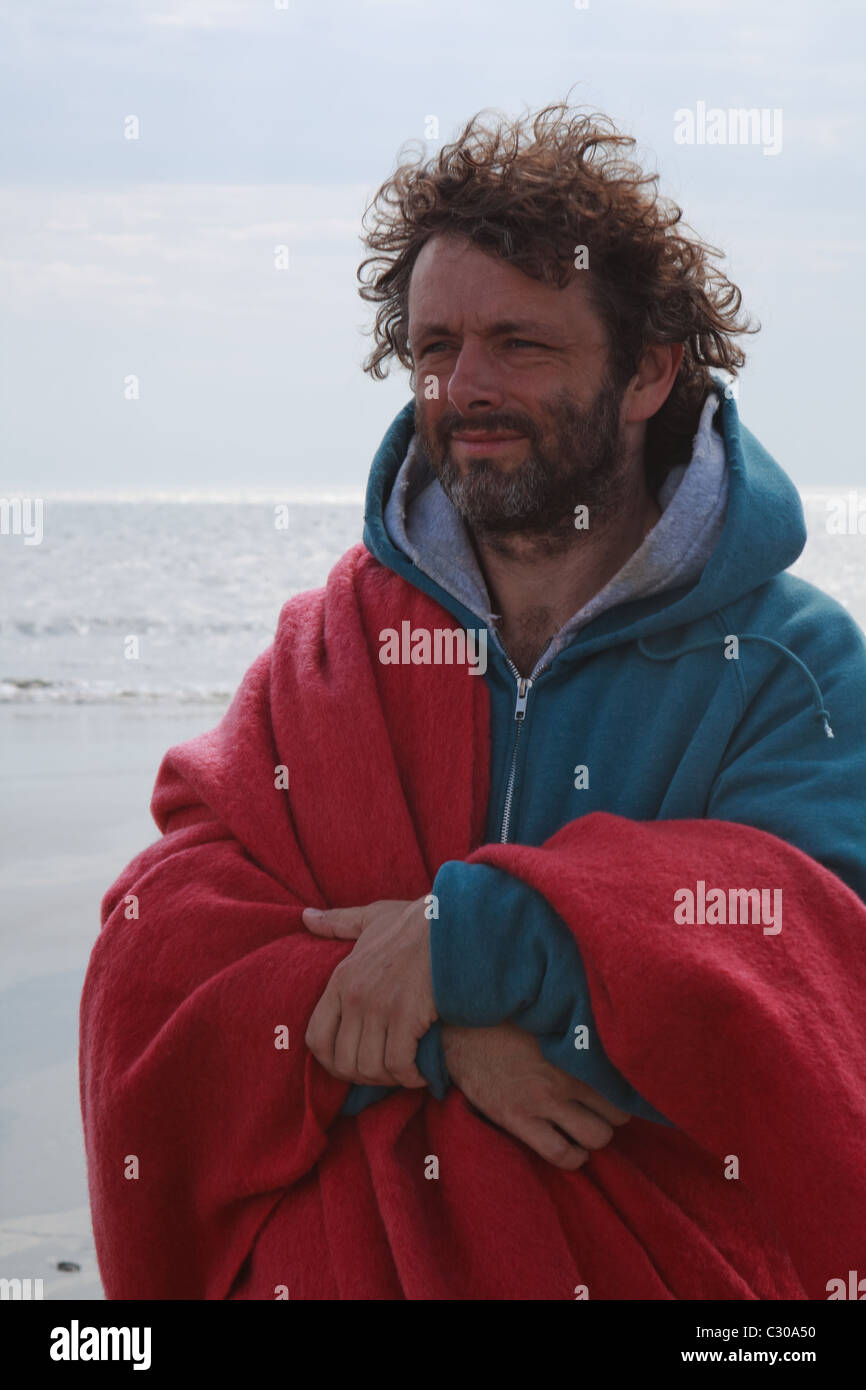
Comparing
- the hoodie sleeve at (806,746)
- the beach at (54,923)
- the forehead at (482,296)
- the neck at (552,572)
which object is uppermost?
the forehead at (482,296)

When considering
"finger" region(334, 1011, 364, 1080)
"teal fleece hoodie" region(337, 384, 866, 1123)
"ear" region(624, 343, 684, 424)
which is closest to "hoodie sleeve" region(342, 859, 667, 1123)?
"teal fleece hoodie" region(337, 384, 866, 1123)

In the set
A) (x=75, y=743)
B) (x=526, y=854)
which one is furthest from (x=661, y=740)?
(x=75, y=743)

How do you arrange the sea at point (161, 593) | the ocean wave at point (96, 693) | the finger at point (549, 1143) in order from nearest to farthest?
1. the finger at point (549, 1143)
2. the ocean wave at point (96, 693)
3. the sea at point (161, 593)

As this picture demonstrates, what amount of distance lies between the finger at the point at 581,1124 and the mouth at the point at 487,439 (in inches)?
34.2

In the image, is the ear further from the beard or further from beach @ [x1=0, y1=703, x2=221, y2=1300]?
beach @ [x1=0, y1=703, x2=221, y2=1300]

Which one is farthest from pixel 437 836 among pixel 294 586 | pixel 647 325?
pixel 294 586

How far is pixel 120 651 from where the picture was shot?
13195 mm

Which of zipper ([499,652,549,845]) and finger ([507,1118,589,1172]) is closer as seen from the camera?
finger ([507,1118,589,1172])

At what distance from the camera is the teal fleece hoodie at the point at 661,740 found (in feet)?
5.78

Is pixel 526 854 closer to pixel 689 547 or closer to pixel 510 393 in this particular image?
pixel 689 547

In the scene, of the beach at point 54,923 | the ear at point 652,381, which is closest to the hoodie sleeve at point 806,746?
the ear at point 652,381

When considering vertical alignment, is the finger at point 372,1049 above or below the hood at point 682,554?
below

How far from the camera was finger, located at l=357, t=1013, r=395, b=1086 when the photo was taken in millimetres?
1804

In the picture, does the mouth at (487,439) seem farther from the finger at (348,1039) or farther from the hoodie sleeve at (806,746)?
the finger at (348,1039)
